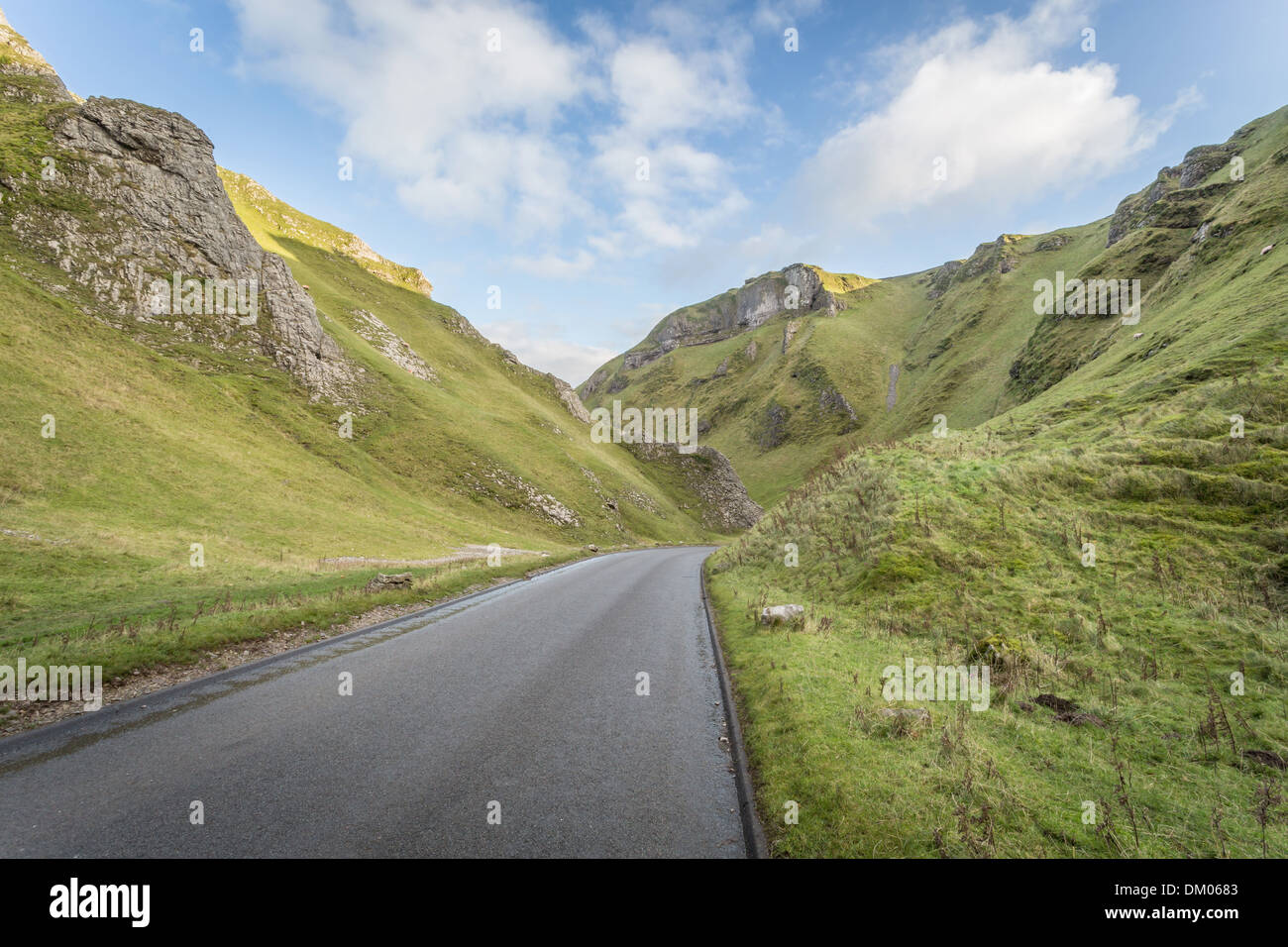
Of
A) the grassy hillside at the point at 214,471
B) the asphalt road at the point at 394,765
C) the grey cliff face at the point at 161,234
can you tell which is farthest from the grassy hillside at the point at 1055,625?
the grey cliff face at the point at 161,234

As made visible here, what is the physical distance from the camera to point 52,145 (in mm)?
45562

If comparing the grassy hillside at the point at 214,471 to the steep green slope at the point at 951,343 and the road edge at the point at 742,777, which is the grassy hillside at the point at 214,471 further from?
the steep green slope at the point at 951,343

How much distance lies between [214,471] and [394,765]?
3481 cm

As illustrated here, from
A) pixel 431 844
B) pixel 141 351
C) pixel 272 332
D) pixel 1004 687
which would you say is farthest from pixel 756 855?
pixel 272 332

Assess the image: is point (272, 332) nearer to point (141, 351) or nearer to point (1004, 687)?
point (141, 351)

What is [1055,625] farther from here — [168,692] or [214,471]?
[214,471]

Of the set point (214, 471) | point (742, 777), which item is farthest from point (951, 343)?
point (742, 777)

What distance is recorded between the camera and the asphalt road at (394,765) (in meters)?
4.48

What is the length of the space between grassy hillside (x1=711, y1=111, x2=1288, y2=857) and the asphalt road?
3.87ft

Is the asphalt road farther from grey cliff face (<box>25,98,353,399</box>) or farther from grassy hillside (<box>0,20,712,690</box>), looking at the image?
grey cliff face (<box>25,98,353,399</box>)

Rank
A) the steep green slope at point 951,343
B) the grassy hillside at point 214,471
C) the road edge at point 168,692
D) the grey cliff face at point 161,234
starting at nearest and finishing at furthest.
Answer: the road edge at point 168,692 < the grassy hillside at point 214,471 < the grey cliff face at point 161,234 < the steep green slope at point 951,343

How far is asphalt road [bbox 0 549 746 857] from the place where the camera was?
4.48 meters

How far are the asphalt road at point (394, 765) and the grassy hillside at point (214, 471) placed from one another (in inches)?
136
